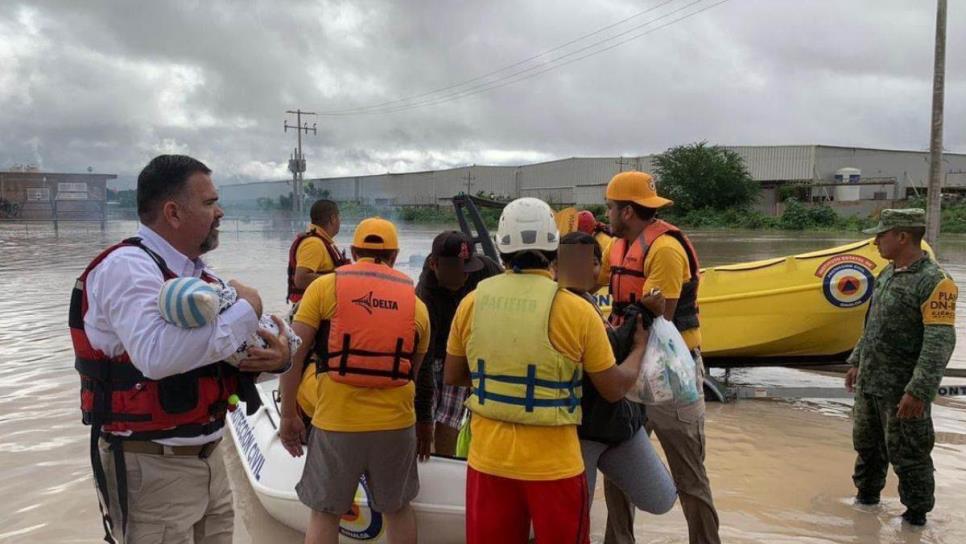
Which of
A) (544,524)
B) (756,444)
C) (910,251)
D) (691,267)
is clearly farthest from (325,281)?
(756,444)

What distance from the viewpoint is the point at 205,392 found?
1964mm

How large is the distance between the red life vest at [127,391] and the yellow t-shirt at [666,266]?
196cm

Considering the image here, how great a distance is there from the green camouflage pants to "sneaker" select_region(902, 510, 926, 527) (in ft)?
0.09

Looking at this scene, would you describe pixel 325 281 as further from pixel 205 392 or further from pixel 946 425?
pixel 946 425

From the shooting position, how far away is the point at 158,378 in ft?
5.69

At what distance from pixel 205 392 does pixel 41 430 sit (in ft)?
16.0

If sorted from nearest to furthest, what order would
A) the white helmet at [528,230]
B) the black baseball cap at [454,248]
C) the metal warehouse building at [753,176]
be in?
1. the white helmet at [528,230]
2. the black baseball cap at [454,248]
3. the metal warehouse building at [753,176]

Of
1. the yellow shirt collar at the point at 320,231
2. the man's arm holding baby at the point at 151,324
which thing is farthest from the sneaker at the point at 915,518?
the yellow shirt collar at the point at 320,231

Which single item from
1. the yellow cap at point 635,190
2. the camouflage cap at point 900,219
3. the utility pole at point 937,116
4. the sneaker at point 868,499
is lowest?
the sneaker at point 868,499


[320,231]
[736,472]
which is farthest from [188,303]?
[736,472]

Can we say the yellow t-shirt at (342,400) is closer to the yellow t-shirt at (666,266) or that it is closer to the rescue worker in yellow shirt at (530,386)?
the rescue worker in yellow shirt at (530,386)

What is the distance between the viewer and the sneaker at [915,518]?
3766 millimetres

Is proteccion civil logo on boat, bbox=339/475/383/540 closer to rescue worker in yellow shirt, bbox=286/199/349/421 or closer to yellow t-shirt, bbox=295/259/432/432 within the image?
yellow t-shirt, bbox=295/259/432/432

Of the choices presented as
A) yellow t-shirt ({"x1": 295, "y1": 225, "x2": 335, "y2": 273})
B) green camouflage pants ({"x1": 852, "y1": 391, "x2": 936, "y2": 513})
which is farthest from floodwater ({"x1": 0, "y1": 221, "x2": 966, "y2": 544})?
yellow t-shirt ({"x1": 295, "y1": 225, "x2": 335, "y2": 273})
